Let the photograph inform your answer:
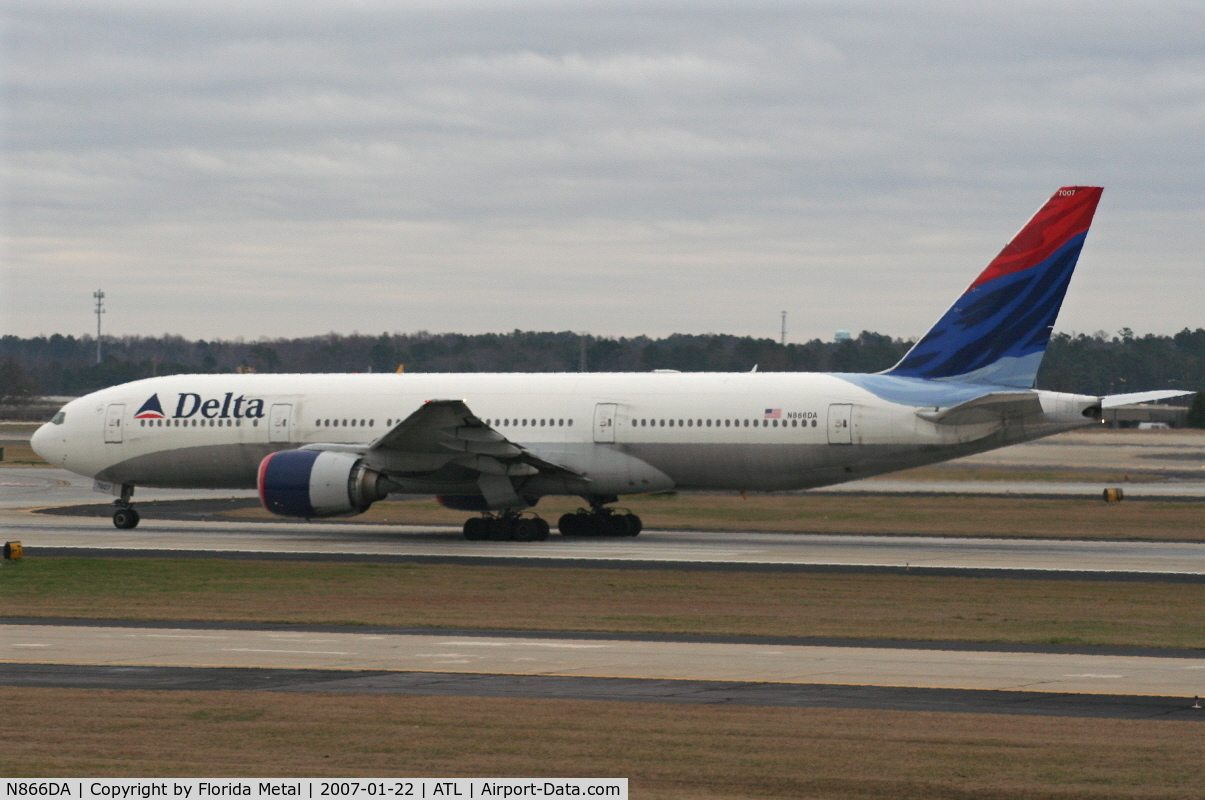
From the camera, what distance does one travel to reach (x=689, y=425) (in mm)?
36062

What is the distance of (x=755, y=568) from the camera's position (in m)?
29.5

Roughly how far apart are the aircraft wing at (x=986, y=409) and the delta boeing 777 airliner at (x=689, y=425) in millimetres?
41

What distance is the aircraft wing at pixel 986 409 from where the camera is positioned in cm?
3325

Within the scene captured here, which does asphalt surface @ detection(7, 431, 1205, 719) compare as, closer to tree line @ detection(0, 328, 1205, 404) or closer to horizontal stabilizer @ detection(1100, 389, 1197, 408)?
horizontal stabilizer @ detection(1100, 389, 1197, 408)

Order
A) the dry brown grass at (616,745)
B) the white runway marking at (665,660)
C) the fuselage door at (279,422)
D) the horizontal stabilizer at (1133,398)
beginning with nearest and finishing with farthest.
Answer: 1. the dry brown grass at (616,745)
2. the white runway marking at (665,660)
3. the horizontal stabilizer at (1133,398)
4. the fuselage door at (279,422)

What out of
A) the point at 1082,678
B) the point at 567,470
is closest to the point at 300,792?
the point at 1082,678

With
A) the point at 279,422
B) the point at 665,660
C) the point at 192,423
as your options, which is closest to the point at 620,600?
the point at 665,660

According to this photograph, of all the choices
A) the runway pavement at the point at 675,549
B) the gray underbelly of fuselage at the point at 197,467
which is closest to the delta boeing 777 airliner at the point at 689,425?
the gray underbelly of fuselage at the point at 197,467

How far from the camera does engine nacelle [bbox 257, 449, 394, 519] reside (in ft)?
115

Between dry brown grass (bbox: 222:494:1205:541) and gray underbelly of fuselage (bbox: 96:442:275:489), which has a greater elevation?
gray underbelly of fuselage (bbox: 96:442:275:489)

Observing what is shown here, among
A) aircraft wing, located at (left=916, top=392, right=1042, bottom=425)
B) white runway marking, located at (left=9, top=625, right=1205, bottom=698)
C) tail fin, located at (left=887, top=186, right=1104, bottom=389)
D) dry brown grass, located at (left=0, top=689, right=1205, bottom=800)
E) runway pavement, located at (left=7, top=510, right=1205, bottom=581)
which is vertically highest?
tail fin, located at (left=887, top=186, right=1104, bottom=389)

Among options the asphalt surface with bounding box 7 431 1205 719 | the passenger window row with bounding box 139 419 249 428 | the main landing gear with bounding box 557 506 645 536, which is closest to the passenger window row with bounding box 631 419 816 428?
the main landing gear with bounding box 557 506 645 536

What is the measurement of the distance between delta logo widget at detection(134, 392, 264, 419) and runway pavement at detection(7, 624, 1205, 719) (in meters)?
19.3
